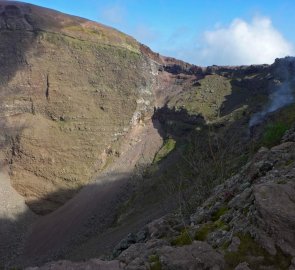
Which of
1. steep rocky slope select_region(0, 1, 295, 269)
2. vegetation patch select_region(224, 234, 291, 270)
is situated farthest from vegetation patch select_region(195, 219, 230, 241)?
steep rocky slope select_region(0, 1, 295, 269)

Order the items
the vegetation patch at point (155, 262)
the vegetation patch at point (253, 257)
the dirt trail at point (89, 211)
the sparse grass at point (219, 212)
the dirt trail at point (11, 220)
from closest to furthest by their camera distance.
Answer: the vegetation patch at point (253, 257), the vegetation patch at point (155, 262), the sparse grass at point (219, 212), the dirt trail at point (89, 211), the dirt trail at point (11, 220)

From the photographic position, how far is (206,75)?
69.7 metres

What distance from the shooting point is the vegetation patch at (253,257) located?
811cm

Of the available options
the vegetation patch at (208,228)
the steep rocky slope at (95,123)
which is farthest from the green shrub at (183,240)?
the steep rocky slope at (95,123)

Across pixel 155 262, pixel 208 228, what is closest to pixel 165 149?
pixel 208 228

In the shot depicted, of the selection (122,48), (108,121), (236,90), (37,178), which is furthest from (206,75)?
(37,178)

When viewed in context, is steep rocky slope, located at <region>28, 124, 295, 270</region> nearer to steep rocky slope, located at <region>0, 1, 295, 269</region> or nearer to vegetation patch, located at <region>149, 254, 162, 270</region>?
vegetation patch, located at <region>149, 254, 162, 270</region>

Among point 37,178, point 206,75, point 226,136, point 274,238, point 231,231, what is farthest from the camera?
point 206,75

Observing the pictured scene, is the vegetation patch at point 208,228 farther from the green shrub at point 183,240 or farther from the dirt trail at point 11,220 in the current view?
the dirt trail at point 11,220

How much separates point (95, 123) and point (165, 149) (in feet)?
32.8

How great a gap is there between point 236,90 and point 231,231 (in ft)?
177

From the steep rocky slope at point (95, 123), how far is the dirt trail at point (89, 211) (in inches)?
6.0

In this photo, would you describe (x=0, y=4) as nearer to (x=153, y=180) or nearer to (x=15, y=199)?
(x=15, y=199)

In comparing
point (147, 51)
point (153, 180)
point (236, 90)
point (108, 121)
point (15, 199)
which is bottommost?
point (15, 199)
